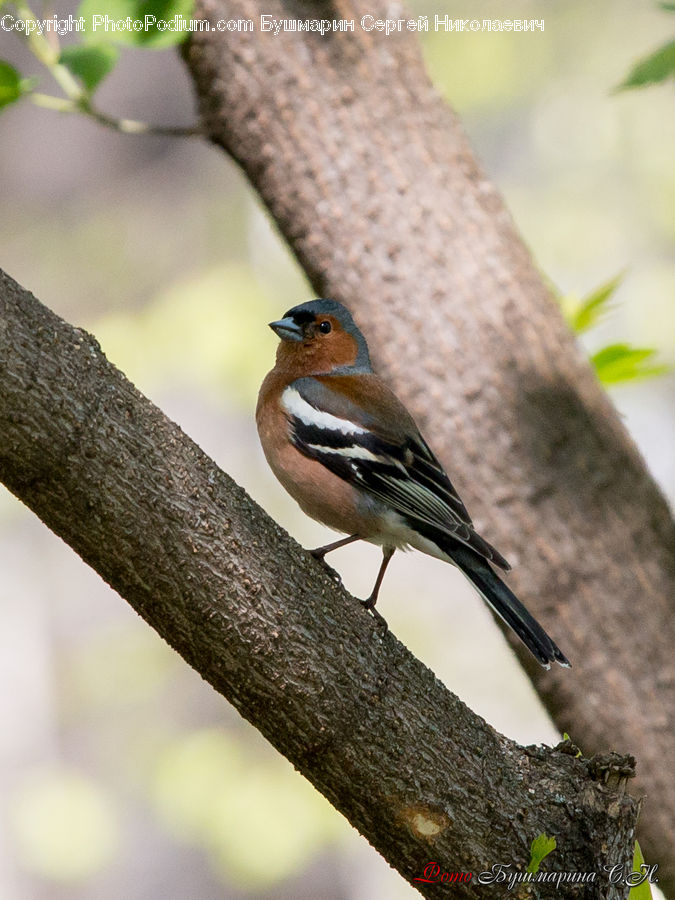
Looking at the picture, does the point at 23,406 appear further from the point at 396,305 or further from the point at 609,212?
the point at 609,212

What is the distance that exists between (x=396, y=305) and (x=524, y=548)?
116 cm

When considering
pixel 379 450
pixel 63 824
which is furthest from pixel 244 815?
pixel 379 450

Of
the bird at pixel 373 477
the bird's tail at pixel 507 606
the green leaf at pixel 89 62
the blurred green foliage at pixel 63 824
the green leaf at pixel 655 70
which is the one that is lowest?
the blurred green foliage at pixel 63 824

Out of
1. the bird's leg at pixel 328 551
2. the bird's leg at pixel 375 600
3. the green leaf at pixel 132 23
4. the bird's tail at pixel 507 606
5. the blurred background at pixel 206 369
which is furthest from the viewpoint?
the blurred background at pixel 206 369

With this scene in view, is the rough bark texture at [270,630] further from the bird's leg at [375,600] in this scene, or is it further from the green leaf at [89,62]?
the green leaf at [89,62]

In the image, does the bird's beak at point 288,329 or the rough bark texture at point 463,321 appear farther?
the bird's beak at point 288,329

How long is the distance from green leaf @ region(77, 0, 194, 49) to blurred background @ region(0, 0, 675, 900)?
546cm

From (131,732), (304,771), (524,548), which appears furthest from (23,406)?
(131,732)

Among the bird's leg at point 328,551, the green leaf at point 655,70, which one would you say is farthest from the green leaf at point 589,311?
the bird's leg at point 328,551

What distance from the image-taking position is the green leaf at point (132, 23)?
3633 mm

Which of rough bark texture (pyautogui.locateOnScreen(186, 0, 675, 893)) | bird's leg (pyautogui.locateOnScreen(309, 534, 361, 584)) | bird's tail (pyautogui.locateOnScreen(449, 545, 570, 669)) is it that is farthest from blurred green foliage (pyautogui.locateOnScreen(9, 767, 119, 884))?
bird's tail (pyautogui.locateOnScreen(449, 545, 570, 669))

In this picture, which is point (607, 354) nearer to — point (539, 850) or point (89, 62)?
point (539, 850)

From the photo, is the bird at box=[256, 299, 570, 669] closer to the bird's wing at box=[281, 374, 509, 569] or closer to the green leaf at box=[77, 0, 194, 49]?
the bird's wing at box=[281, 374, 509, 569]

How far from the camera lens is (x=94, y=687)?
11.5 metres
